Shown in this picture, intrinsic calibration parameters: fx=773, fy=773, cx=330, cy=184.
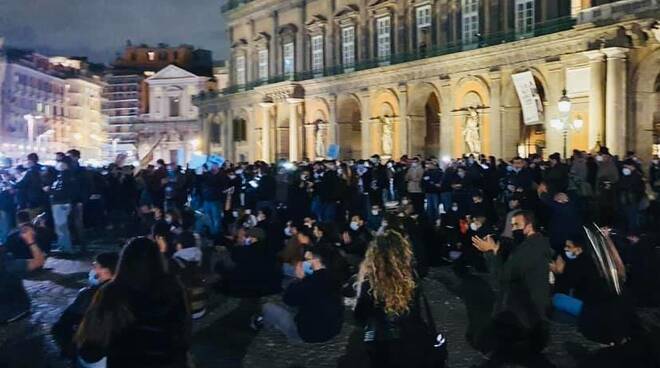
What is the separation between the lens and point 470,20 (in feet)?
129

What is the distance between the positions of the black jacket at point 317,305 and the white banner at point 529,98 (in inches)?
959

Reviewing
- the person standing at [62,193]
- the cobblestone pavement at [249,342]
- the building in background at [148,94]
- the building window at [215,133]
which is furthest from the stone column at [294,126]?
the cobblestone pavement at [249,342]

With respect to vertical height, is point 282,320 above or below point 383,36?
below

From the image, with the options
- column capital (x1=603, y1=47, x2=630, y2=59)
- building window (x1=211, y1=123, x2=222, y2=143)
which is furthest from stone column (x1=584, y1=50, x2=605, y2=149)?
building window (x1=211, y1=123, x2=222, y2=143)

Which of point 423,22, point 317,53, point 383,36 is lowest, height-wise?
point 317,53

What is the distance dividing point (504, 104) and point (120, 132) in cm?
7907

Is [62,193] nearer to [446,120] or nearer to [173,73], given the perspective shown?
[446,120]

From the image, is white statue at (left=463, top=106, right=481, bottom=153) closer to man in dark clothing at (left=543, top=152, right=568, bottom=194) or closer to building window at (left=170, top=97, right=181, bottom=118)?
man in dark clothing at (left=543, top=152, right=568, bottom=194)

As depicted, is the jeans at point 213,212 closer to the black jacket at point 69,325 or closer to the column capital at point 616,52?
the black jacket at point 69,325

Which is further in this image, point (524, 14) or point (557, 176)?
point (524, 14)

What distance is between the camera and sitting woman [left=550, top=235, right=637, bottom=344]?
7817 mm

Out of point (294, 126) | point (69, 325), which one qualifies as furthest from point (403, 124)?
point (69, 325)

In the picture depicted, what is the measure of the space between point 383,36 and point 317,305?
38518mm

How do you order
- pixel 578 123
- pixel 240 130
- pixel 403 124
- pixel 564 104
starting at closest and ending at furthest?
pixel 564 104
pixel 578 123
pixel 403 124
pixel 240 130
